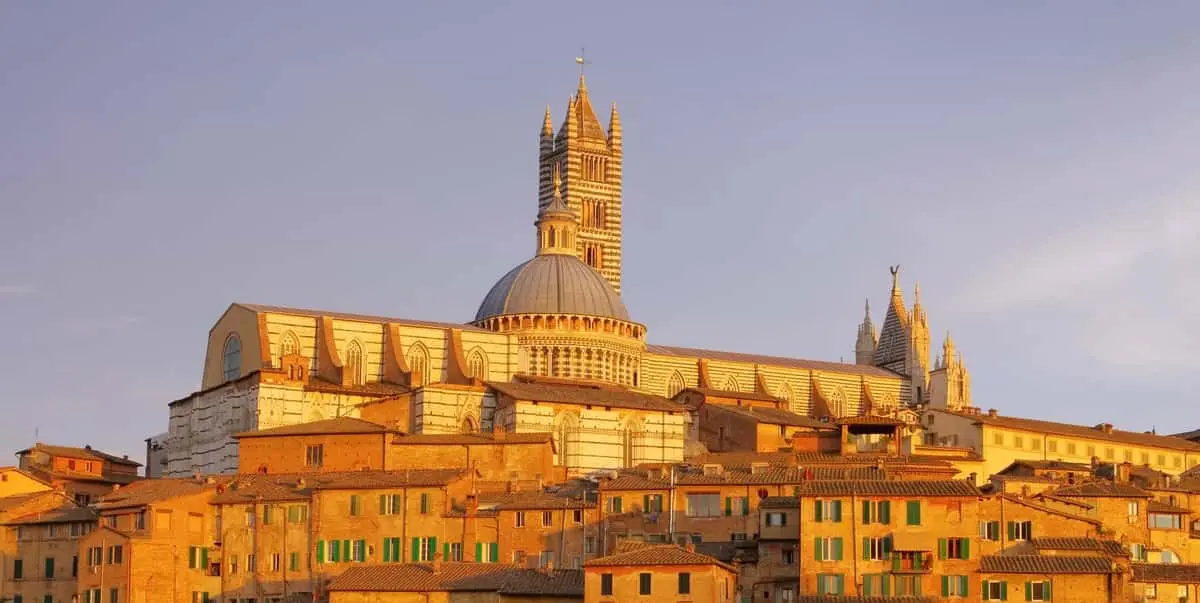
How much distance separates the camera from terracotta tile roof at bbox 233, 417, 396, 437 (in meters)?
75.5

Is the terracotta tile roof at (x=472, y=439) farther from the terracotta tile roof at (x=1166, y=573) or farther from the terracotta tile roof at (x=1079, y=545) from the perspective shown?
the terracotta tile roof at (x=1166, y=573)

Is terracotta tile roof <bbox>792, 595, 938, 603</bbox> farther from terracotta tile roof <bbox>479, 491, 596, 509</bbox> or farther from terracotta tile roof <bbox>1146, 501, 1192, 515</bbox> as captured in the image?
terracotta tile roof <bbox>1146, 501, 1192, 515</bbox>

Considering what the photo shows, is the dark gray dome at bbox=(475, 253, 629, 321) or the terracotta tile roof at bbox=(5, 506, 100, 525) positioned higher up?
the dark gray dome at bbox=(475, 253, 629, 321)

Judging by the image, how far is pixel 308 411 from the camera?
269ft

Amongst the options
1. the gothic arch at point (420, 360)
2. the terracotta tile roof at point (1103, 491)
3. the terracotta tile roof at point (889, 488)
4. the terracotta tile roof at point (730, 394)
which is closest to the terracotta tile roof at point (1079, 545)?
the terracotta tile roof at point (889, 488)

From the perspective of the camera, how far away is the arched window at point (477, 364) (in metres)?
88.8

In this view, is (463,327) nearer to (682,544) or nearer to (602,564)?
(682,544)

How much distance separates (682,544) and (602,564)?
22.0ft

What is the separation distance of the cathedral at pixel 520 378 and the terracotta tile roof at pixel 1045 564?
77.2 ft

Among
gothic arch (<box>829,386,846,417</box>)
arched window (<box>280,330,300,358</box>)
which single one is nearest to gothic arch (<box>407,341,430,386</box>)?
arched window (<box>280,330,300,358</box>)

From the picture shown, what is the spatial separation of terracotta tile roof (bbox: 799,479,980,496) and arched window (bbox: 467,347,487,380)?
31.3 metres

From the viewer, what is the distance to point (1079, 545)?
2367 inches

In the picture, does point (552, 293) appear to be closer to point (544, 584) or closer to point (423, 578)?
point (423, 578)

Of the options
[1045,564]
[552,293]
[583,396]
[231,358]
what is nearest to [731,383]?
[552,293]
